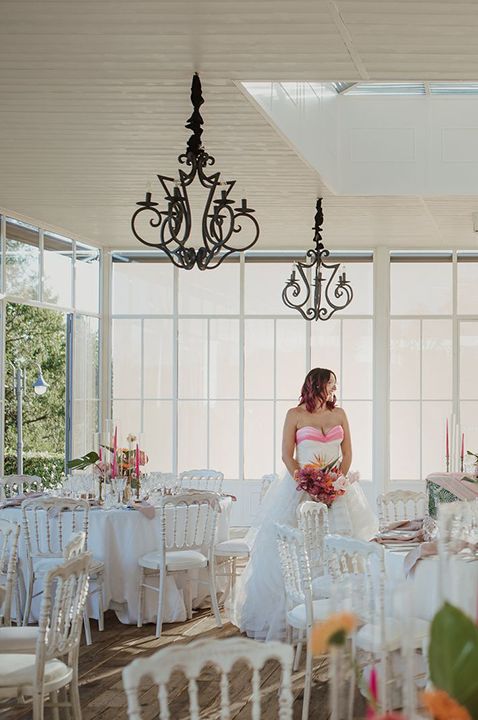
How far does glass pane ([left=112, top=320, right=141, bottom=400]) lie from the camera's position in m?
11.2

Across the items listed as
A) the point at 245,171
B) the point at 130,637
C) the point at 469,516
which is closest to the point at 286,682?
the point at 469,516

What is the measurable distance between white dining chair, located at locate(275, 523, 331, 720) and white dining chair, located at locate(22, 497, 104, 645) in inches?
64.4

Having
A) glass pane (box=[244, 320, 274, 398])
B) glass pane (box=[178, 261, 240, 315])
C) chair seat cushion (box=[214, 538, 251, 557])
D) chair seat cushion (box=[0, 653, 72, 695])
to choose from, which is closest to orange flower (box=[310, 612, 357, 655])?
chair seat cushion (box=[0, 653, 72, 695])

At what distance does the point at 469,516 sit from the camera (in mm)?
4695

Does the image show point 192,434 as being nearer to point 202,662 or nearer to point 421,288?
point 421,288

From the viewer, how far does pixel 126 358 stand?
444 inches

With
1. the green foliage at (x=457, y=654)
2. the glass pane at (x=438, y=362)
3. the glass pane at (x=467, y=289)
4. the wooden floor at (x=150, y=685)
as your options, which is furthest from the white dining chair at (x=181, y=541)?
the green foliage at (x=457, y=654)

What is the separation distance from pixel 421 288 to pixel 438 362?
0.83 meters

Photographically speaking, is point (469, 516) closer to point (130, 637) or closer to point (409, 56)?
point (409, 56)

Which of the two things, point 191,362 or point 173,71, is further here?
point 191,362

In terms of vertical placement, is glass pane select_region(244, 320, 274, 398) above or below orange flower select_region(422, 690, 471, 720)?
above

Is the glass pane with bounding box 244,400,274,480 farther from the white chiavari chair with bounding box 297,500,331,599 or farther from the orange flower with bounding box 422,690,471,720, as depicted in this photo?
the orange flower with bounding box 422,690,471,720

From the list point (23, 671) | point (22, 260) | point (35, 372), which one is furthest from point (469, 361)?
point (35, 372)

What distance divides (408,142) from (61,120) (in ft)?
11.3
